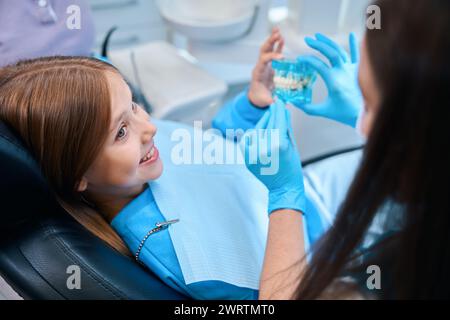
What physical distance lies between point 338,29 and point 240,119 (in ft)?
2.49

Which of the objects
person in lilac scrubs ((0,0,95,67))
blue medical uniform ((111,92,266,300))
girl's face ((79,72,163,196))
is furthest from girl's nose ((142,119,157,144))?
person in lilac scrubs ((0,0,95,67))

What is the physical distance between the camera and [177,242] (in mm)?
837

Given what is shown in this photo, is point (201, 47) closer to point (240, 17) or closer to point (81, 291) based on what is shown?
point (240, 17)

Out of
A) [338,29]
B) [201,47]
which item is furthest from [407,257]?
[201,47]

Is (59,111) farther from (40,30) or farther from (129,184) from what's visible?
(40,30)

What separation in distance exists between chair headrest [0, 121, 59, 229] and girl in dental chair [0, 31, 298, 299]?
1.6 inches

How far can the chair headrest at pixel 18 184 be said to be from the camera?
670mm

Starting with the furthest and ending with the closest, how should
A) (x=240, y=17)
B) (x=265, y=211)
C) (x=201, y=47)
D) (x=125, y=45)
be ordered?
1. (x=125, y=45)
2. (x=201, y=47)
3. (x=240, y=17)
4. (x=265, y=211)

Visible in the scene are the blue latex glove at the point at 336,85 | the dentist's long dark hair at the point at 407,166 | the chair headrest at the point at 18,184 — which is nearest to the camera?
the dentist's long dark hair at the point at 407,166

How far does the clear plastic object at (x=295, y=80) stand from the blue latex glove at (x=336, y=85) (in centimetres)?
2

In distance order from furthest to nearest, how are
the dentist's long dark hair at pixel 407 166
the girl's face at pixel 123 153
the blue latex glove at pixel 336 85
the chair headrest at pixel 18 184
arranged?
1. the blue latex glove at pixel 336 85
2. the girl's face at pixel 123 153
3. the chair headrest at pixel 18 184
4. the dentist's long dark hair at pixel 407 166

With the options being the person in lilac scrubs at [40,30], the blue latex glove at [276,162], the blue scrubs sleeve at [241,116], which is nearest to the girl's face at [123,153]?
the blue latex glove at [276,162]

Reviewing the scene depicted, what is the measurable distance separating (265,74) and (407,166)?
0.68 m

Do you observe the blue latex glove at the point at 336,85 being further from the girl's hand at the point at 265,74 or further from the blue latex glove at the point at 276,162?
the blue latex glove at the point at 276,162
